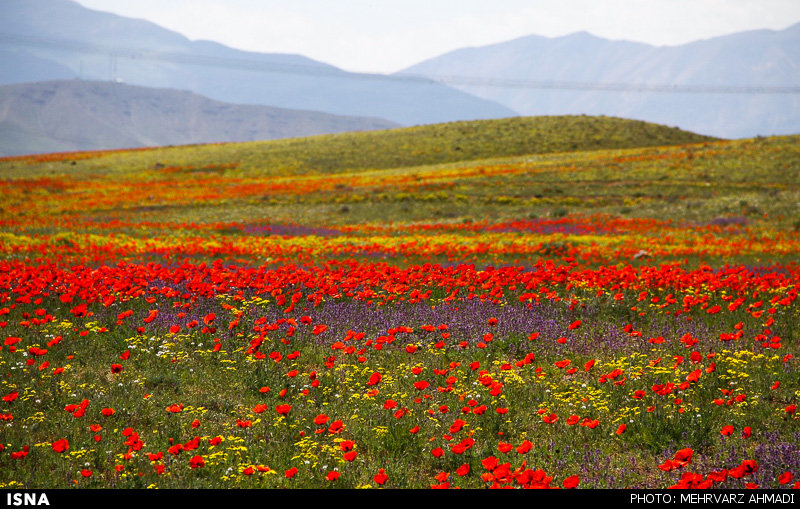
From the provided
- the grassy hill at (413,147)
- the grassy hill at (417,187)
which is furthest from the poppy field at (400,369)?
the grassy hill at (413,147)

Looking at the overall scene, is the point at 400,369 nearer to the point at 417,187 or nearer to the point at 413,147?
the point at 417,187

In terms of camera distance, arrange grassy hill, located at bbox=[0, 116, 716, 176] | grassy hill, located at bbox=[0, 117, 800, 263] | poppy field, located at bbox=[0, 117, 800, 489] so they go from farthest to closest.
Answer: grassy hill, located at bbox=[0, 116, 716, 176], grassy hill, located at bbox=[0, 117, 800, 263], poppy field, located at bbox=[0, 117, 800, 489]

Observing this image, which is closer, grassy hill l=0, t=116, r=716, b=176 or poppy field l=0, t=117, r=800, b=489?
poppy field l=0, t=117, r=800, b=489

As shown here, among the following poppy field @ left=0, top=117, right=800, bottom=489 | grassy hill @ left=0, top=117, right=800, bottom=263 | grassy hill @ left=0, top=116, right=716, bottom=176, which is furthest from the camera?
grassy hill @ left=0, top=116, right=716, bottom=176

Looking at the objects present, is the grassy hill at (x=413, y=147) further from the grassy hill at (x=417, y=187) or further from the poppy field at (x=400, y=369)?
the poppy field at (x=400, y=369)

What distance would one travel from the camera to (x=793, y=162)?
51.2 metres

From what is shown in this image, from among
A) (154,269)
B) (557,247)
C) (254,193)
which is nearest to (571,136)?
(254,193)

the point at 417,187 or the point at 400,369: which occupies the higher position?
the point at 400,369

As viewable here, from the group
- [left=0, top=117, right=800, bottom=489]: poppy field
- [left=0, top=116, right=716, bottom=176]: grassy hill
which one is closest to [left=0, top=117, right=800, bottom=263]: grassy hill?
[left=0, top=116, right=716, bottom=176]: grassy hill

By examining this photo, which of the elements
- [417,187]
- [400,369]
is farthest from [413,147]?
[400,369]

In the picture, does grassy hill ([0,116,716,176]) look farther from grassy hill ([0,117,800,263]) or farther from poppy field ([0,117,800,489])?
poppy field ([0,117,800,489])

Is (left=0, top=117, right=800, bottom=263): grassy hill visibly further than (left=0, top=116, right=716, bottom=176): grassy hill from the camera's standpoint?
No

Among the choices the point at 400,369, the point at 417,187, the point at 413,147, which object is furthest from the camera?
the point at 413,147
